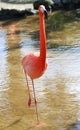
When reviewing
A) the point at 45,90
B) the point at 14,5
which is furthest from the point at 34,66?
the point at 14,5

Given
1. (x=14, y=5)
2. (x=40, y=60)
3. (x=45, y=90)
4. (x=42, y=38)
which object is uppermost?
(x=42, y=38)

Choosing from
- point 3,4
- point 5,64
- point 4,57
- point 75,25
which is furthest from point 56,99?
point 3,4

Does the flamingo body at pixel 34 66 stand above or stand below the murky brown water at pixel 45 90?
above

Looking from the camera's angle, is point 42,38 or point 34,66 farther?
point 34,66

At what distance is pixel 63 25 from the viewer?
1405 cm

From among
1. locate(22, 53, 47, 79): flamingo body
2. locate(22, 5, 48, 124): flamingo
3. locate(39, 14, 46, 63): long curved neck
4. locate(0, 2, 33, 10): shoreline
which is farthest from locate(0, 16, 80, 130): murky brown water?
locate(0, 2, 33, 10): shoreline

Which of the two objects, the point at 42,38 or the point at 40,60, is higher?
the point at 42,38

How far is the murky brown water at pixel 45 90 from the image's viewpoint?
593 cm

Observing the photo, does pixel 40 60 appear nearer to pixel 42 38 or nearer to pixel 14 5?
pixel 42 38

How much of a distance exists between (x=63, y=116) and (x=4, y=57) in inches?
168

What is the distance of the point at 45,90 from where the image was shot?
720cm

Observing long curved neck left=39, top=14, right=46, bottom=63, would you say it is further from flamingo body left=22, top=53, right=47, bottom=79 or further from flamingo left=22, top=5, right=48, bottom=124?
flamingo body left=22, top=53, right=47, bottom=79

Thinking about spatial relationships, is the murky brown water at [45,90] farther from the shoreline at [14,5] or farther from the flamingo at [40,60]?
the shoreline at [14,5]

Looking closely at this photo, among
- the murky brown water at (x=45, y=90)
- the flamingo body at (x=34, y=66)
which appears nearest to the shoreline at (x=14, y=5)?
the murky brown water at (x=45, y=90)
